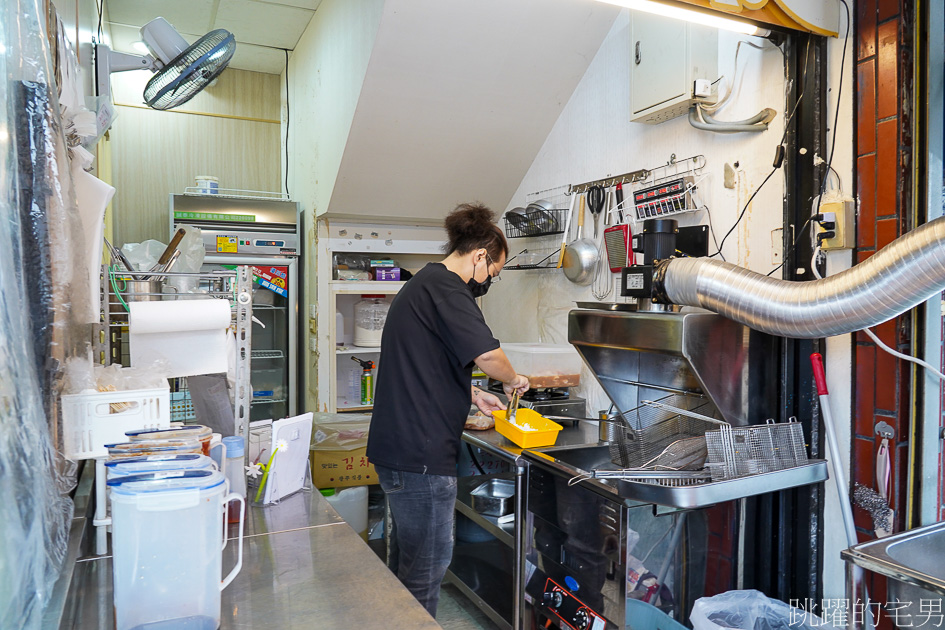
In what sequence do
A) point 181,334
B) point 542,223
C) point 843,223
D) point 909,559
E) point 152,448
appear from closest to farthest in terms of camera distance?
1. point 152,448
2. point 909,559
3. point 181,334
4. point 843,223
5. point 542,223

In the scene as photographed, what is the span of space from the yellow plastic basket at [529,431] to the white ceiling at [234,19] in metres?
2.83

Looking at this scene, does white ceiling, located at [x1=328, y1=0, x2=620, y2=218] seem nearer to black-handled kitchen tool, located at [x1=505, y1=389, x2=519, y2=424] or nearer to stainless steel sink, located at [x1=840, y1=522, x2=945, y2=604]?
black-handled kitchen tool, located at [x1=505, y1=389, x2=519, y2=424]

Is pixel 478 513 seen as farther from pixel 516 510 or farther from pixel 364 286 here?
pixel 364 286

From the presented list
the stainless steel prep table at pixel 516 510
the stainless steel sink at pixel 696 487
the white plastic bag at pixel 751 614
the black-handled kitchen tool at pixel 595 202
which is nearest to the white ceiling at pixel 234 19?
the black-handled kitchen tool at pixel 595 202

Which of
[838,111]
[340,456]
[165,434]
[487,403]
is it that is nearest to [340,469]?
[340,456]

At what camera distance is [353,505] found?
3.18 meters

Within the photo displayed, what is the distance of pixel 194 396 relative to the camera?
1.98 m

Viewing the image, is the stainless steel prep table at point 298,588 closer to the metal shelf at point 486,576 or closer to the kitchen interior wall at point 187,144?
the metal shelf at point 486,576

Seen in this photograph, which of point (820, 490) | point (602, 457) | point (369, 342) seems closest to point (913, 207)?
point (820, 490)

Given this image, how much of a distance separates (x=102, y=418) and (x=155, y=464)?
30 centimetres

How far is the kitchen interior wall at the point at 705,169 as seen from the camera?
202 cm

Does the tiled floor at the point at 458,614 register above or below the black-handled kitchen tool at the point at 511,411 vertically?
below

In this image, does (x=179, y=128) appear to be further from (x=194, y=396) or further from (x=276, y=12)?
(x=194, y=396)

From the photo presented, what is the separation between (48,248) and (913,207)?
2.10 meters
